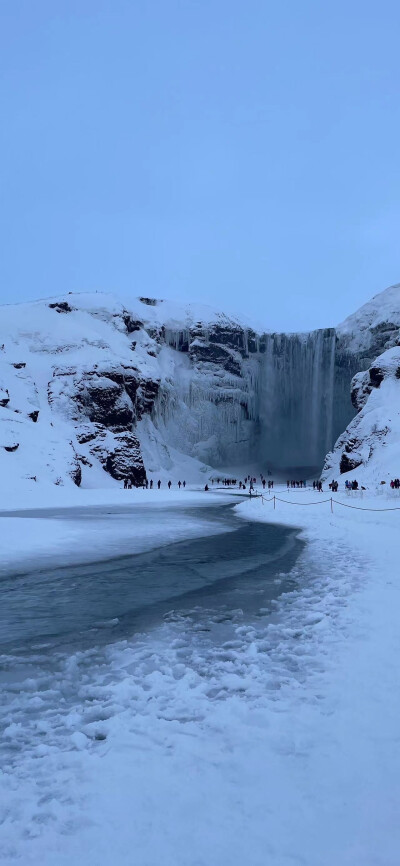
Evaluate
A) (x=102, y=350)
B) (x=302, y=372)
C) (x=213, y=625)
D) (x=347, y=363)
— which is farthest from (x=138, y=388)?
(x=213, y=625)

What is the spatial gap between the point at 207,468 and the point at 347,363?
2706 cm

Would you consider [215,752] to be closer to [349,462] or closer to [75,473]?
[75,473]

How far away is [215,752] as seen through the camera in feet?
11.5

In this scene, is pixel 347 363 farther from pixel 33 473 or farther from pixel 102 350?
pixel 33 473

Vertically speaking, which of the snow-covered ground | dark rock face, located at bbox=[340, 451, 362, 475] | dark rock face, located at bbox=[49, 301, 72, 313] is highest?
dark rock face, located at bbox=[49, 301, 72, 313]

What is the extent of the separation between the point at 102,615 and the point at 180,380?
75440 millimetres

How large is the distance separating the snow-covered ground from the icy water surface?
4cm

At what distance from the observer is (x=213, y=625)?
6578 millimetres

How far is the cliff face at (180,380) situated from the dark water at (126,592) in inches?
1634

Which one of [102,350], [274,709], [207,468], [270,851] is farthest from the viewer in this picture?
[207,468]

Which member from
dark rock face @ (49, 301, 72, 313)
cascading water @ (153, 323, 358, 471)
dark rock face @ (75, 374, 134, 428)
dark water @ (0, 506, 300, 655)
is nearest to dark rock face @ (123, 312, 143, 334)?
cascading water @ (153, 323, 358, 471)

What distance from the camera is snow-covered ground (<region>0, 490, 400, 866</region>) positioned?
8.55 ft

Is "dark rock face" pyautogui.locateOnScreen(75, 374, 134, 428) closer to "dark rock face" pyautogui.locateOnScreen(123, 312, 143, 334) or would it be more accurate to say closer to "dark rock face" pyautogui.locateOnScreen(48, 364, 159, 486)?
"dark rock face" pyautogui.locateOnScreen(48, 364, 159, 486)

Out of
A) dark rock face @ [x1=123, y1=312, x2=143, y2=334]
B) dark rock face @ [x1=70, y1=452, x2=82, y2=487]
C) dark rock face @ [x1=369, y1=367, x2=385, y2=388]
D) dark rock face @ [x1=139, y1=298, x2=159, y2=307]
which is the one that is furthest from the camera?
dark rock face @ [x1=139, y1=298, x2=159, y2=307]
